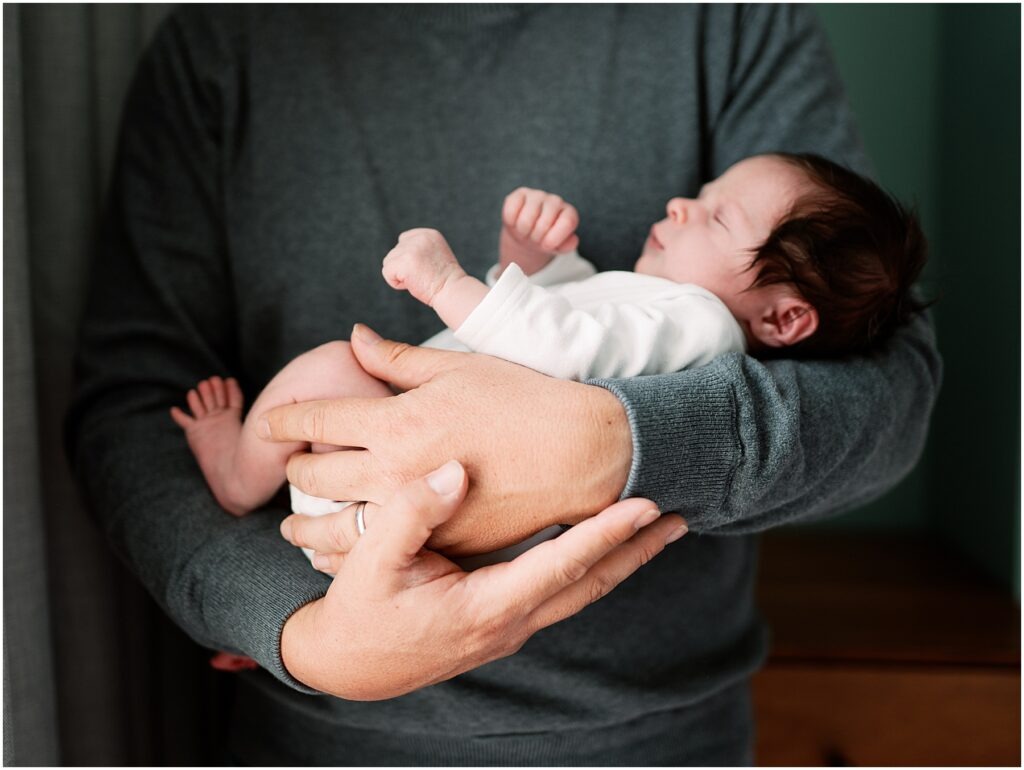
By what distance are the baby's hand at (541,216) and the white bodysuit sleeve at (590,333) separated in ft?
0.33

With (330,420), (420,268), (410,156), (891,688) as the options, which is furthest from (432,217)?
(891,688)

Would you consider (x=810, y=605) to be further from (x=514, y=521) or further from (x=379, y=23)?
(x=379, y=23)

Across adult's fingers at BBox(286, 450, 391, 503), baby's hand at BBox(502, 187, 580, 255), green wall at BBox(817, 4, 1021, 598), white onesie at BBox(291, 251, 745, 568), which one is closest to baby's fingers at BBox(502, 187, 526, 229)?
baby's hand at BBox(502, 187, 580, 255)

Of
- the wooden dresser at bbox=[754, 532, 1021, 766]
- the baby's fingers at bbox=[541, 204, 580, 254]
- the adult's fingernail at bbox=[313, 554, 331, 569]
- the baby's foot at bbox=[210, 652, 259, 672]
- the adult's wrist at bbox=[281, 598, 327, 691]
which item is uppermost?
the baby's fingers at bbox=[541, 204, 580, 254]

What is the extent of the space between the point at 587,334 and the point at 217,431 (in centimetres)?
45

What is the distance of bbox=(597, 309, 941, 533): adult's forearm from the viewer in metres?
0.74

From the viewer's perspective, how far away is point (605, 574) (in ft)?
2.55

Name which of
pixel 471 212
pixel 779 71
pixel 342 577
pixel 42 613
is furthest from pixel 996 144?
pixel 42 613

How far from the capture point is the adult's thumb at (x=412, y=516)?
2.30 feet

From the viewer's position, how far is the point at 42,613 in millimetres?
1008

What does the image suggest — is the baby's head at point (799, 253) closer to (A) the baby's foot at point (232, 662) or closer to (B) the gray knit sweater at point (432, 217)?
(B) the gray knit sweater at point (432, 217)

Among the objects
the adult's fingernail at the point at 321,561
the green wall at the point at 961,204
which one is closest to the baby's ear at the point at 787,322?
the adult's fingernail at the point at 321,561

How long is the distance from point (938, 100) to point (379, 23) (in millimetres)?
1371

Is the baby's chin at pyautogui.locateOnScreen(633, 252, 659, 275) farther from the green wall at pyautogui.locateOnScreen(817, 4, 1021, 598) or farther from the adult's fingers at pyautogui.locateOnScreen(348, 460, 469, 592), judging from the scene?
the green wall at pyautogui.locateOnScreen(817, 4, 1021, 598)
